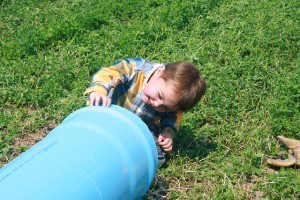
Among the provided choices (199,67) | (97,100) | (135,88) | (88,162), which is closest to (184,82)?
(135,88)

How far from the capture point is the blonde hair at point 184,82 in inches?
116

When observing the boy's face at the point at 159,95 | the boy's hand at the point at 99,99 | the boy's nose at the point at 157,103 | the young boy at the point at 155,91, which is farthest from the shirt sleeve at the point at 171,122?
the boy's hand at the point at 99,99

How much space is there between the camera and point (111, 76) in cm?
313

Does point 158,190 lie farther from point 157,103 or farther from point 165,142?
point 157,103

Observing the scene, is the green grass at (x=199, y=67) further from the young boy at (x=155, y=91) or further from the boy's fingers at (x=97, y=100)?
the boy's fingers at (x=97, y=100)

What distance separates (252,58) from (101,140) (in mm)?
2632

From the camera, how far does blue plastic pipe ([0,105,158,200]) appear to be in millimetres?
2145

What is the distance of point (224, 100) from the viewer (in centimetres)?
407

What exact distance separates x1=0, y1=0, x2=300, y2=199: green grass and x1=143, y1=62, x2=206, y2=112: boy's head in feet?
1.97

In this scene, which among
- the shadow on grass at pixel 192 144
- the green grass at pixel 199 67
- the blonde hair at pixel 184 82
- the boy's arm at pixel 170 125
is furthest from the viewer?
the shadow on grass at pixel 192 144

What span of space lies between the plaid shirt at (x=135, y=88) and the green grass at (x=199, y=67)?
1.04 feet

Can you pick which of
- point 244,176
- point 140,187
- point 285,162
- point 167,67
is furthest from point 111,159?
point 285,162

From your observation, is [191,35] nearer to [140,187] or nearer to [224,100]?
[224,100]

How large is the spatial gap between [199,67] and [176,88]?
5.39ft
